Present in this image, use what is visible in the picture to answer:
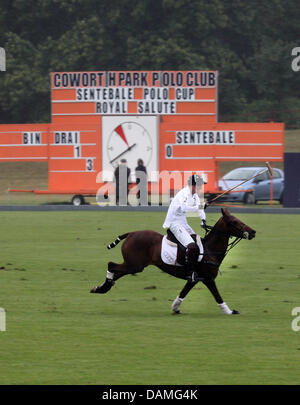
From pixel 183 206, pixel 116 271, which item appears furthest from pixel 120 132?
pixel 183 206

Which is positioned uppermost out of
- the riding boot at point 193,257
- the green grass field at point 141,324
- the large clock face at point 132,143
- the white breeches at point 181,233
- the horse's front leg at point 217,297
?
the large clock face at point 132,143

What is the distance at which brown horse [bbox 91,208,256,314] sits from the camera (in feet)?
48.9

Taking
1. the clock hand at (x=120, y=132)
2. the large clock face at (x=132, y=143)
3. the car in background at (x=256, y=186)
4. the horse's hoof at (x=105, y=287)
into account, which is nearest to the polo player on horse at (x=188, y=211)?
the horse's hoof at (x=105, y=287)

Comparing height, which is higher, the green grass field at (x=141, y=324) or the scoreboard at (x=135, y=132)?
the scoreboard at (x=135, y=132)

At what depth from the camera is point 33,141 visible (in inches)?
1682

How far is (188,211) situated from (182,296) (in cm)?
125

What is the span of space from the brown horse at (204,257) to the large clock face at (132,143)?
83.2 ft

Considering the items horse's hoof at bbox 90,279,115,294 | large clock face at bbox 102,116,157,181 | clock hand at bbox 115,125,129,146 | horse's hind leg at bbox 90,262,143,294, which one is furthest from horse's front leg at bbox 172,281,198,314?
clock hand at bbox 115,125,129,146

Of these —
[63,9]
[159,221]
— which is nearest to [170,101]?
[159,221]

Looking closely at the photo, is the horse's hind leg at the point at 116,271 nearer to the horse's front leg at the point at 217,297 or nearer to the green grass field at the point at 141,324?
the green grass field at the point at 141,324

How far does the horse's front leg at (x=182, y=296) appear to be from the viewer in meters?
14.9

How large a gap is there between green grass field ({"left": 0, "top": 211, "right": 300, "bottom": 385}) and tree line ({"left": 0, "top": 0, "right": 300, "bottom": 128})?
41.1m
